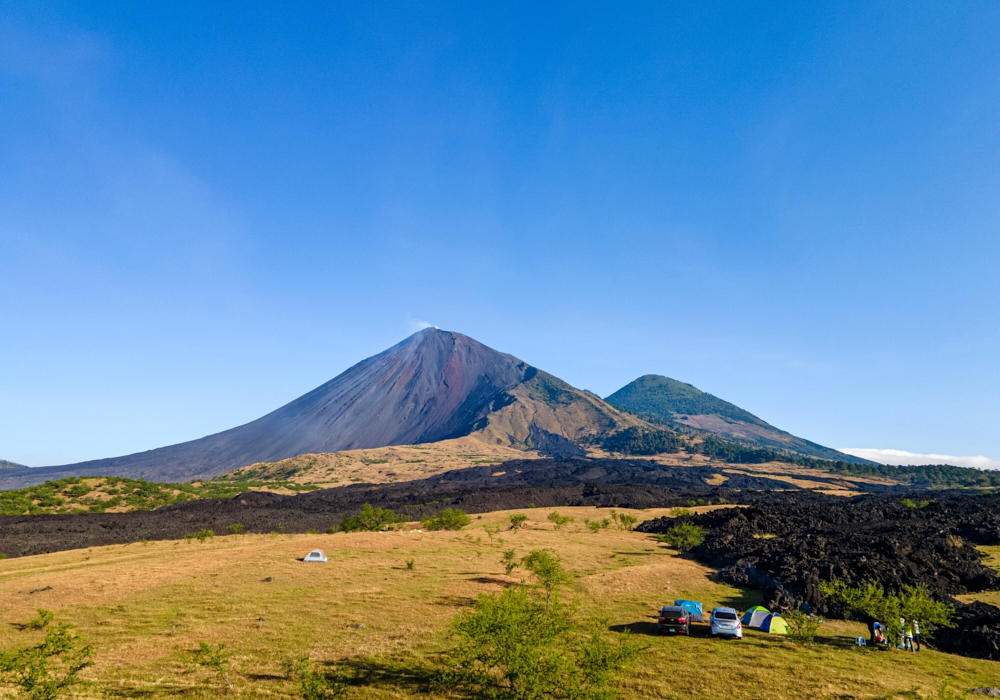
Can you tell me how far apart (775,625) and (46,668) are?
115 ft

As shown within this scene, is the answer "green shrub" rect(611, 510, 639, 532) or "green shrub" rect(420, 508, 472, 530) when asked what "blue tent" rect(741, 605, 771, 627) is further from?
"green shrub" rect(420, 508, 472, 530)

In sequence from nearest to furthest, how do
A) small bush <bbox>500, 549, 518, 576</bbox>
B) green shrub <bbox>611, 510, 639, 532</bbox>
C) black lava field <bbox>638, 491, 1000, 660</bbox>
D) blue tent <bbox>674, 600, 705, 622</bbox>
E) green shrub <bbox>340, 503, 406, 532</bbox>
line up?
blue tent <bbox>674, 600, 705, 622</bbox> < black lava field <bbox>638, 491, 1000, 660</bbox> < small bush <bbox>500, 549, 518, 576</bbox> < green shrub <bbox>340, 503, 406, 532</bbox> < green shrub <bbox>611, 510, 639, 532</bbox>

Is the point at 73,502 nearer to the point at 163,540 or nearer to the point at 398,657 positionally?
the point at 163,540

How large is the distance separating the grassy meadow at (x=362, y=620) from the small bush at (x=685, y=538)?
14.9 ft

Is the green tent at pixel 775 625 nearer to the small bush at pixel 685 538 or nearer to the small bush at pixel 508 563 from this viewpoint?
the small bush at pixel 508 563

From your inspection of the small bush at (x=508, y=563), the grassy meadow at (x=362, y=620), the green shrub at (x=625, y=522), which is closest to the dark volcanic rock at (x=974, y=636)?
the grassy meadow at (x=362, y=620)

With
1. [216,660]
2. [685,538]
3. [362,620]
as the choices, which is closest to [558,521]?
[685,538]

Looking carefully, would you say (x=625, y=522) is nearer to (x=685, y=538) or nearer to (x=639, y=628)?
(x=685, y=538)

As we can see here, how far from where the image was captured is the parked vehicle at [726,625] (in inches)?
1096

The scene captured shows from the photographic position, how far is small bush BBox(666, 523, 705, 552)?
191ft

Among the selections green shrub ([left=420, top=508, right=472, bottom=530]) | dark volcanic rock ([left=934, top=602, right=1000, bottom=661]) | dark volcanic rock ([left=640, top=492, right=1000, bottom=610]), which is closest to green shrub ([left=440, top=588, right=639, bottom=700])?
dark volcanic rock ([left=934, top=602, right=1000, bottom=661])

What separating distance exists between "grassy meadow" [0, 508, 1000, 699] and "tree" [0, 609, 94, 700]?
85 centimetres

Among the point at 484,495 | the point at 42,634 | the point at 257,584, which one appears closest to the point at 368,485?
the point at 484,495

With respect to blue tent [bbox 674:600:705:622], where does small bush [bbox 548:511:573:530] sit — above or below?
below
